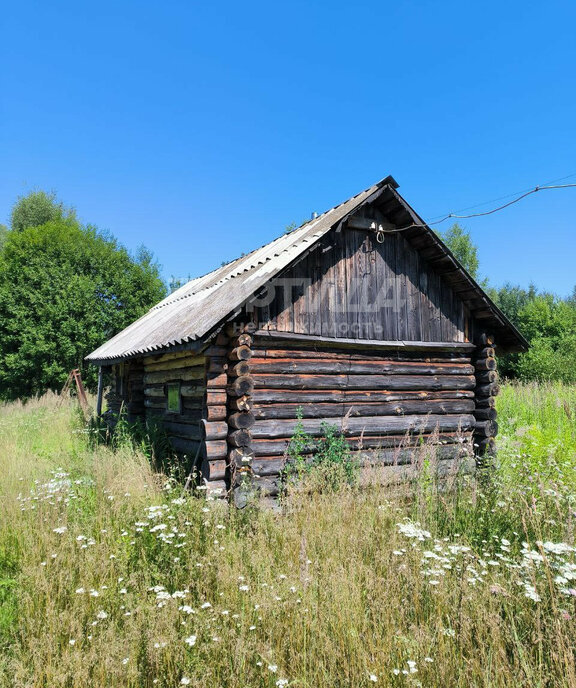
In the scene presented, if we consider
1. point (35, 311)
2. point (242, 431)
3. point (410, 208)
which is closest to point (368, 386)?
point (242, 431)

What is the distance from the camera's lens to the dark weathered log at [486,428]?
29.1 feet

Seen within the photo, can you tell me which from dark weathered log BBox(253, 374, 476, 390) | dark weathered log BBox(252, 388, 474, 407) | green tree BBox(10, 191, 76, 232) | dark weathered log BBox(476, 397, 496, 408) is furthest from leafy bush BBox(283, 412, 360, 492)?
green tree BBox(10, 191, 76, 232)

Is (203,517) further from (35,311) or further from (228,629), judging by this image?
(35,311)

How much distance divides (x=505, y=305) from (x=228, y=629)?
1775 inches

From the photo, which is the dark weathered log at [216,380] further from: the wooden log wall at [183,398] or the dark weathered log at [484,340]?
the dark weathered log at [484,340]

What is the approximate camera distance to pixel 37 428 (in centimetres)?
1292

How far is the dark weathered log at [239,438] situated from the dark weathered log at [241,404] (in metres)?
0.32

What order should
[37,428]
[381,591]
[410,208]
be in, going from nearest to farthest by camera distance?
[381,591] < [410,208] < [37,428]

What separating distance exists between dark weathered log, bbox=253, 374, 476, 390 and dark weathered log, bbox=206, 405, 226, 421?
64cm

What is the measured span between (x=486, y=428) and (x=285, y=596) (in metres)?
6.71

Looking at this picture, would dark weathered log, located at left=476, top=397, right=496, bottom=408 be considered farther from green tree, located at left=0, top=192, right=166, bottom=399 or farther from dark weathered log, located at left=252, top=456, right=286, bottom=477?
green tree, located at left=0, top=192, right=166, bottom=399

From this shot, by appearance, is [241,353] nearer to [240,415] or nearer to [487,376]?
[240,415]

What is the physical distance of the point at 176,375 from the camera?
335 inches

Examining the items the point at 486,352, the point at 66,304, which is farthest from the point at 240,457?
the point at 66,304
